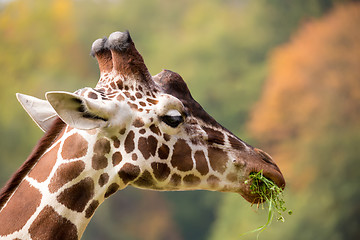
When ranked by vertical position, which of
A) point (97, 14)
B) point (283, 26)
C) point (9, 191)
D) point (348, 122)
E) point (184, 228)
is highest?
point (283, 26)

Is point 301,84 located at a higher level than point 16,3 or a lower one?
higher

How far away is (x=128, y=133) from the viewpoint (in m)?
2.94

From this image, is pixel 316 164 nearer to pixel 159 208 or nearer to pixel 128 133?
pixel 159 208

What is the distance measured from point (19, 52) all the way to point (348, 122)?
1006cm

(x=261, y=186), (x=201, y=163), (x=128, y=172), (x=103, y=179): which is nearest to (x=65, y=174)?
(x=103, y=179)

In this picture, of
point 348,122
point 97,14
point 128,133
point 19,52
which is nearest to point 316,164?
point 348,122

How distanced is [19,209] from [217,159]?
4.08 feet

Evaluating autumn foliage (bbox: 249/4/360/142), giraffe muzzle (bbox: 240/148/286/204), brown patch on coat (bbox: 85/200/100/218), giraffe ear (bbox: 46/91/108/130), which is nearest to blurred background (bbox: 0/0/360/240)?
autumn foliage (bbox: 249/4/360/142)

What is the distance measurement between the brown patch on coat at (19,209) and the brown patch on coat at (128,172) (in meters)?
0.48

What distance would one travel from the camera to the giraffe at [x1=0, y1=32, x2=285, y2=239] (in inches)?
108

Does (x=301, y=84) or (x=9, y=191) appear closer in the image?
(x=9, y=191)

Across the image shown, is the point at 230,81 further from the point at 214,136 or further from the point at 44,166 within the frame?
the point at 44,166

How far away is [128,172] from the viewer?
9.47ft

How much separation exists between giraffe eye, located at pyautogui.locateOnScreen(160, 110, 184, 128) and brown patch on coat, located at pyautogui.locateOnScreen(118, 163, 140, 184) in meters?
0.35
